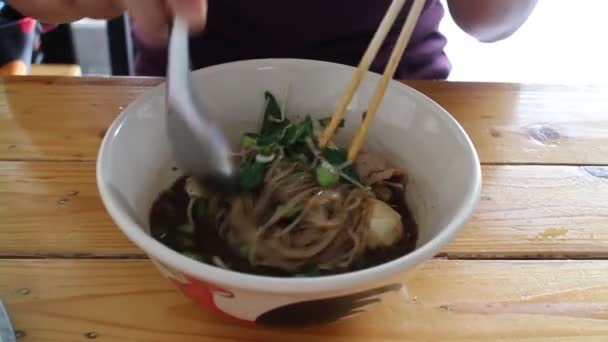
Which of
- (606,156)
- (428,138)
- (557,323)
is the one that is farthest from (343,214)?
(606,156)

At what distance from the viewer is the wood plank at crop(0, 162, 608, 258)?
2.27 feet

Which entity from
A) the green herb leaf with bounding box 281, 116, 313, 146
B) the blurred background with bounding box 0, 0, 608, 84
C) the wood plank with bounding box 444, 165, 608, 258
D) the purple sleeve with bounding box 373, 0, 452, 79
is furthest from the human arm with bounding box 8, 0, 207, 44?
the blurred background with bounding box 0, 0, 608, 84

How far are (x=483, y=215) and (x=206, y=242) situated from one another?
13.2 inches

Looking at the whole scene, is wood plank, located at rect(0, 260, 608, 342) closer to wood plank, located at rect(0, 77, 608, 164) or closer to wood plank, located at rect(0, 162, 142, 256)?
wood plank, located at rect(0, 162, 142, 256)

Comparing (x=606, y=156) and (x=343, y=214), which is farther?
(x=606, y=156)

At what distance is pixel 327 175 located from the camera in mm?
659

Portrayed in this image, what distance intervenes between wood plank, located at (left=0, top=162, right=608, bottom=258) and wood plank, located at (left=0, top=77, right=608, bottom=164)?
0.13ft

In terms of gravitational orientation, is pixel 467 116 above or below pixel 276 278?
below

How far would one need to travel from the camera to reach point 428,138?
0.69 m

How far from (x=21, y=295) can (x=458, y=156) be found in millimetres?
460

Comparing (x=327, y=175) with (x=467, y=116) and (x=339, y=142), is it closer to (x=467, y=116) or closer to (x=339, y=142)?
(x=339, y=142)

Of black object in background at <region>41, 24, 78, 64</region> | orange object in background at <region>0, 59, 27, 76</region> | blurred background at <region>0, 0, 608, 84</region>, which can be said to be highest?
orange object in background at <region>0, 59, 27, 76</region>

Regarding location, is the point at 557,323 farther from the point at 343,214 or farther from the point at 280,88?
the point at 280,88

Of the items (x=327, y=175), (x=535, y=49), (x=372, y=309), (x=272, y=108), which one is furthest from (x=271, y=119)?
(x=535, y=49)
